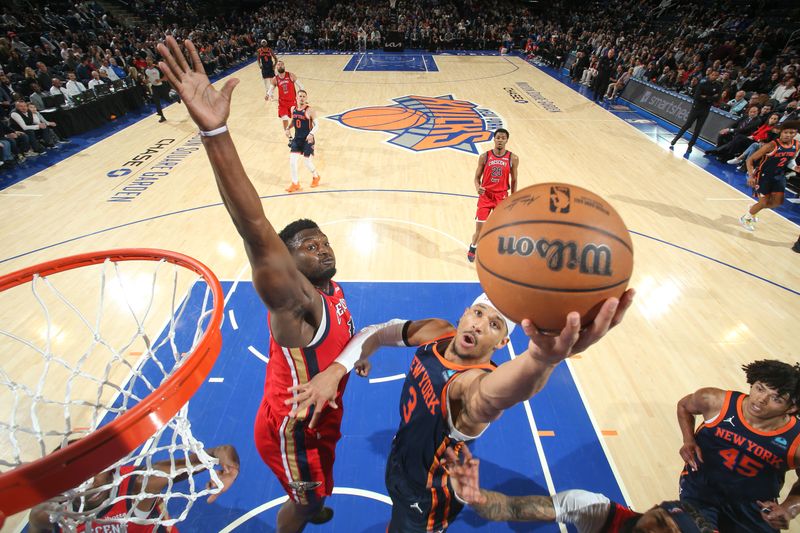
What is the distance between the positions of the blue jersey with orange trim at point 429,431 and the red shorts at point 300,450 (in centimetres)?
43

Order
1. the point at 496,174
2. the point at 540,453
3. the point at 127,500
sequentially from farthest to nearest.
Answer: the point at 496,174, the point at 540,453, the point at 127,500

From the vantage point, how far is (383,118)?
12.3m

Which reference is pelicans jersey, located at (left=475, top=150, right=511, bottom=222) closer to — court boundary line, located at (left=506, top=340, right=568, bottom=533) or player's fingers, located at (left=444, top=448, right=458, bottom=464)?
court boundary line, located at (left=506, top=340, right=568, bottom=533)

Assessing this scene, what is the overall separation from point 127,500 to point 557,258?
254 cm

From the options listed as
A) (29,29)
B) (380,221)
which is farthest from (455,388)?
(29,29)

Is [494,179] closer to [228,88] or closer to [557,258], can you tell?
[557,258]

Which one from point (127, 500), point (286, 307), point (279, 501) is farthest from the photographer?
point (279, 501)

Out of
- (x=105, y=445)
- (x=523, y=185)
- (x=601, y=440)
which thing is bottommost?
(x=601, y=440)

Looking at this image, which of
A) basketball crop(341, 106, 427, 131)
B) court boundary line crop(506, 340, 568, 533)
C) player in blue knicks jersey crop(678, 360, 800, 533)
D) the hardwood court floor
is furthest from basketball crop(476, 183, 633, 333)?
basketball crop(341, 106, 427, 131)

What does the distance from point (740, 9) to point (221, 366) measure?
27416 mm

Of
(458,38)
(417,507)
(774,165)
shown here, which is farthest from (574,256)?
(458,38)

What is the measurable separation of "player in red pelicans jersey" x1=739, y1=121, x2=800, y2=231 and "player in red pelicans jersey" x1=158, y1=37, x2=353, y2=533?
7.72m

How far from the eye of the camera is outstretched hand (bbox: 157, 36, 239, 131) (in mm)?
1500

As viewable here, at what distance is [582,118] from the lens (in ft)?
42.5
